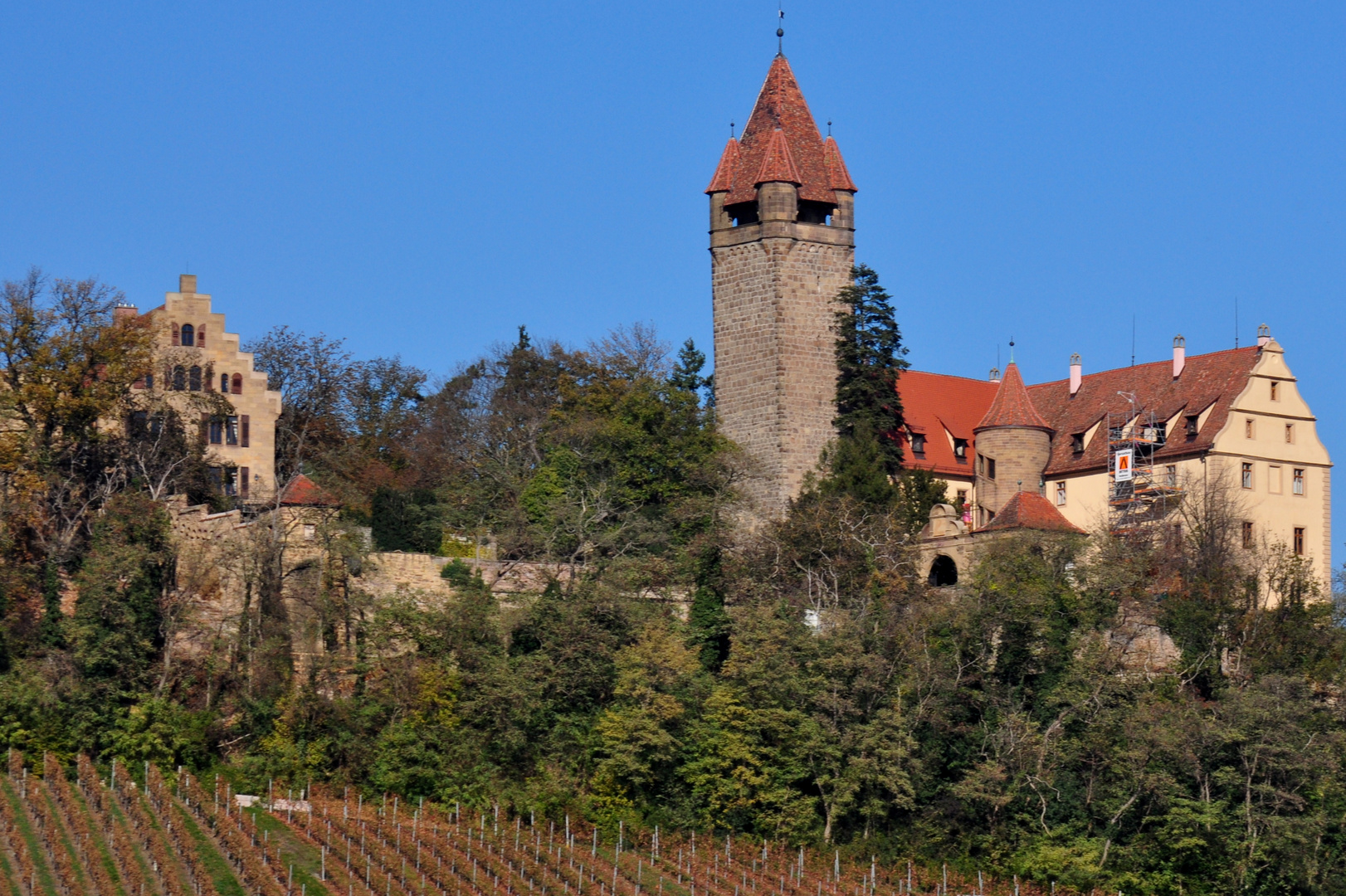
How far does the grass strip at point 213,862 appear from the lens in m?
48.7

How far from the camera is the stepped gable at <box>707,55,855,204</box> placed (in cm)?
7019

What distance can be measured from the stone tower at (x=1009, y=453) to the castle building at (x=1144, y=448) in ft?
0.11

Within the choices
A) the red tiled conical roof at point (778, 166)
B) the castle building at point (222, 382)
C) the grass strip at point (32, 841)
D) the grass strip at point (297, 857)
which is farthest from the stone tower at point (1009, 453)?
the grass strip at point (32, 841)

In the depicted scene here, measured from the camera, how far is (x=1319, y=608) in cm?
6316

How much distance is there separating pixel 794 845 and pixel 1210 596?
12613 mm

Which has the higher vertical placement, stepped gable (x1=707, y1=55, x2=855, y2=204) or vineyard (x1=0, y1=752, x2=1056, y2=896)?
stepped gable (x1=707, y1=55, x2=855, y2=204)

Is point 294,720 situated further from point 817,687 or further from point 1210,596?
point 1210,596

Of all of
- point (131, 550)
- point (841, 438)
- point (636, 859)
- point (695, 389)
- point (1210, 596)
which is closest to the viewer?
point (636, 859)

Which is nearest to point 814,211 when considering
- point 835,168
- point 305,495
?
point 835,168

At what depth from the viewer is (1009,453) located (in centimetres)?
7194

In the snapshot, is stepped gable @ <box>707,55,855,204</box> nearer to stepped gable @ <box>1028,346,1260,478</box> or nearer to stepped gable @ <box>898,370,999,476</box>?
stepped gable @ <box>898,370,999,476</box>

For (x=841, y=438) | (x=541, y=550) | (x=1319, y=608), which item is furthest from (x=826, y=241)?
(x=1319, y=608)

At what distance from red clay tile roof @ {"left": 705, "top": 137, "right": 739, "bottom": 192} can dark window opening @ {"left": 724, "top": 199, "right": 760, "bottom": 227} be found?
596 millimetres

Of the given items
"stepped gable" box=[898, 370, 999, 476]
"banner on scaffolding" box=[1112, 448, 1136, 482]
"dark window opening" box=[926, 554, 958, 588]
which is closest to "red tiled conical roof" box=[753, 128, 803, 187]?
"stepped gable" box=[898, 370, 999, 476]
